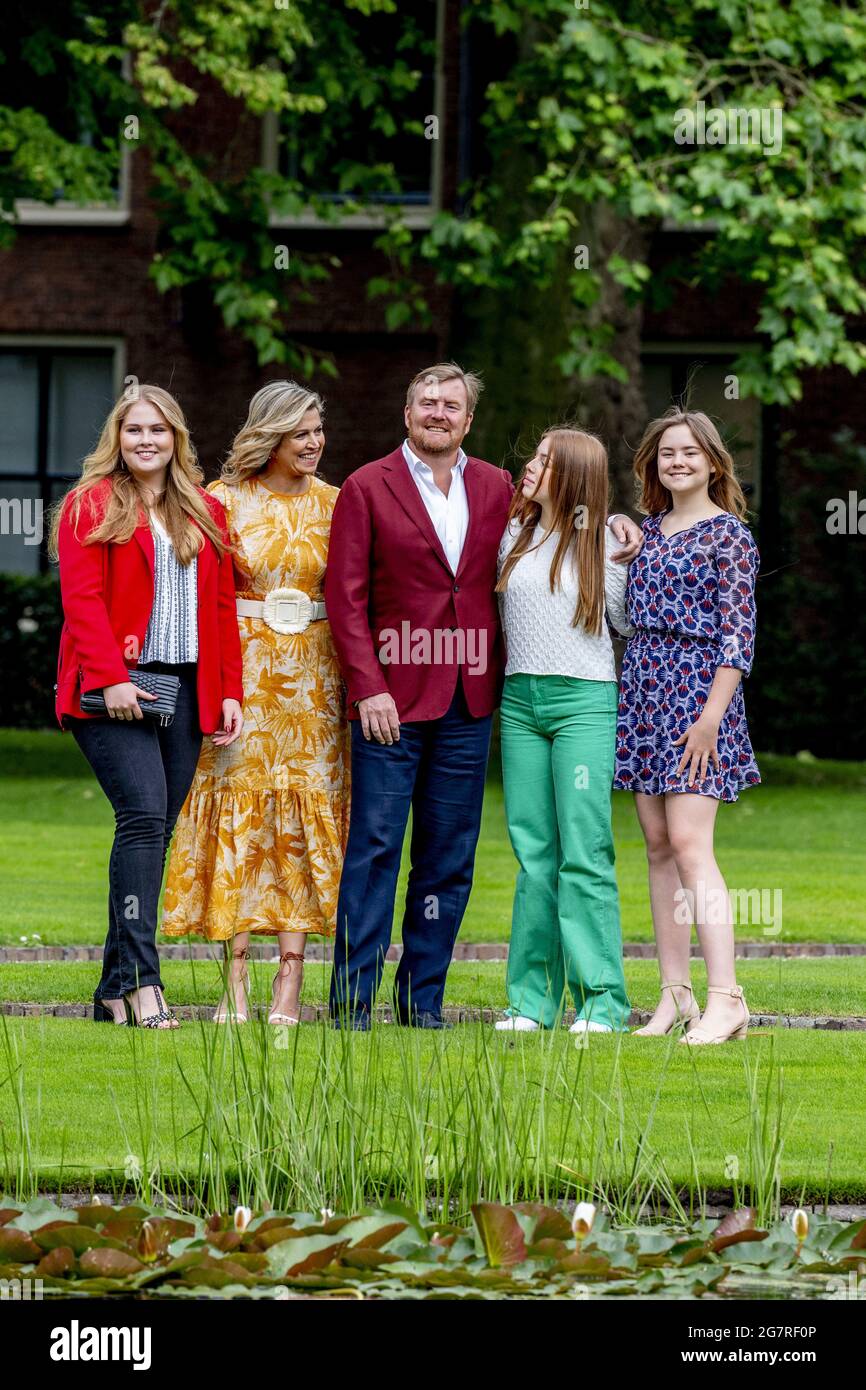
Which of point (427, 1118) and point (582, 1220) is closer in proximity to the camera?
point (582, 1220)

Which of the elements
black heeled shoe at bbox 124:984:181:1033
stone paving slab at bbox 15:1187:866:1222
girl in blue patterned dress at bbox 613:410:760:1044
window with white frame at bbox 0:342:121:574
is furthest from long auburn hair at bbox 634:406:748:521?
window with white frame at bbox 0:342:121:574

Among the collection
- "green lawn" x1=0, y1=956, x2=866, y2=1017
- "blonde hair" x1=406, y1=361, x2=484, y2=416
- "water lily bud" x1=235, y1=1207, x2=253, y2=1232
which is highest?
"blonde hair" x1=406, y1=361, x2=484, y2=416

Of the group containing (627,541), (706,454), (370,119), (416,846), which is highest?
(370,119)

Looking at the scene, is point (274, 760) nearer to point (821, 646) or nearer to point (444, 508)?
point (444, 508)

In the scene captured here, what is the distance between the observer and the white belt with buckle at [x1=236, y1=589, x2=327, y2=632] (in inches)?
272

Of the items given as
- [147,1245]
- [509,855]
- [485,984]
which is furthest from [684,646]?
[509,855]

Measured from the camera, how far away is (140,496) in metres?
6.80

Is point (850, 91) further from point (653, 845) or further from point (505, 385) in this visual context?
point (653, 845)

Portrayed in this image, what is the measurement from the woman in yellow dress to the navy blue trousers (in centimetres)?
18

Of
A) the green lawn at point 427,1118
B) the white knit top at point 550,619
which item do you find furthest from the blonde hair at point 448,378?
the green lawn at point 427,1118

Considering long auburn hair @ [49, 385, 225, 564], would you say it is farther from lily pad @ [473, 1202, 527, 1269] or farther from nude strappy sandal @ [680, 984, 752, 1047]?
lily pad @ [473, 1202, 527, 1269]

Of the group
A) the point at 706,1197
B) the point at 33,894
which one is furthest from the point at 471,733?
the point at 33,894

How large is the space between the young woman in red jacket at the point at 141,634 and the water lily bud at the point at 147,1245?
273 centimetres

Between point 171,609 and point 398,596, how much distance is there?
0.68 metres
